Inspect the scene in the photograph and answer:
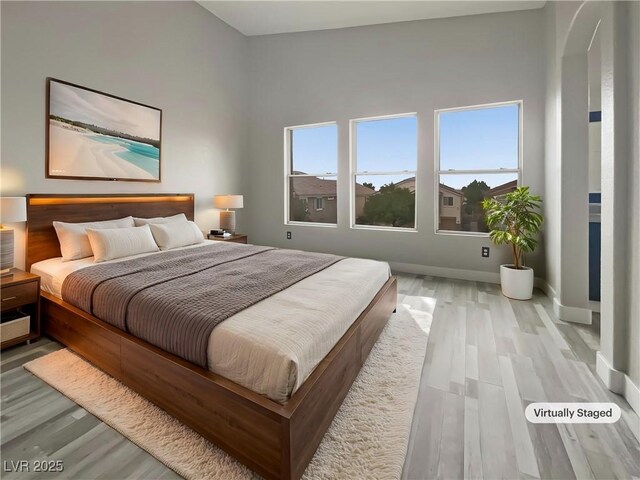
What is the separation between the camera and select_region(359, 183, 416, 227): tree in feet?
15.2

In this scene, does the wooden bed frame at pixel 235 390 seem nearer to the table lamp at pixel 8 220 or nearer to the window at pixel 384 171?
the table lamp at pixel 8 220

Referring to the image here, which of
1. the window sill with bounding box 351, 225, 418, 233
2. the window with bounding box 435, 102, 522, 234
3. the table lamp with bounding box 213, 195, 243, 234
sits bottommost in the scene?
the window sill with bounding box 351, 225, 418, 233

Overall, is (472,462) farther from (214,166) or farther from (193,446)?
(214,166)

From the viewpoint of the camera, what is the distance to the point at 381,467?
1378mm

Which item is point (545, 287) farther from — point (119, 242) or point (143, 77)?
point (143, 77)

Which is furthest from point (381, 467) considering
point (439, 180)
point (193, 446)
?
point (439, 180)

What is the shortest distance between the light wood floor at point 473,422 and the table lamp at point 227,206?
2.52 metres

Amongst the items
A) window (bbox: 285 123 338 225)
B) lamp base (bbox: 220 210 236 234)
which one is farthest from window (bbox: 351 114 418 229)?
lamp base (bbox: 220 210 236 234)

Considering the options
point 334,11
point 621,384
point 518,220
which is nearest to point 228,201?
point 334,11

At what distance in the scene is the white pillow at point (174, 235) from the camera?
339cm

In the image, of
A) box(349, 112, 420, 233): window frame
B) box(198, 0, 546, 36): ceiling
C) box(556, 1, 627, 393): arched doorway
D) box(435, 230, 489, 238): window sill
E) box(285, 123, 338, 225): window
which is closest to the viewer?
box(556, 1, 627, 393): arched doorway

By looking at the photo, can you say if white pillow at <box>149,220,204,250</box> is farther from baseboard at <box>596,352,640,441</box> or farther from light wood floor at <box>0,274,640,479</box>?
baseboard at <box>596,352,640,441</box>

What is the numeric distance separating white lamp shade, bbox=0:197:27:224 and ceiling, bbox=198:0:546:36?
345cm

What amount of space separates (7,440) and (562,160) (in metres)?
4.34
